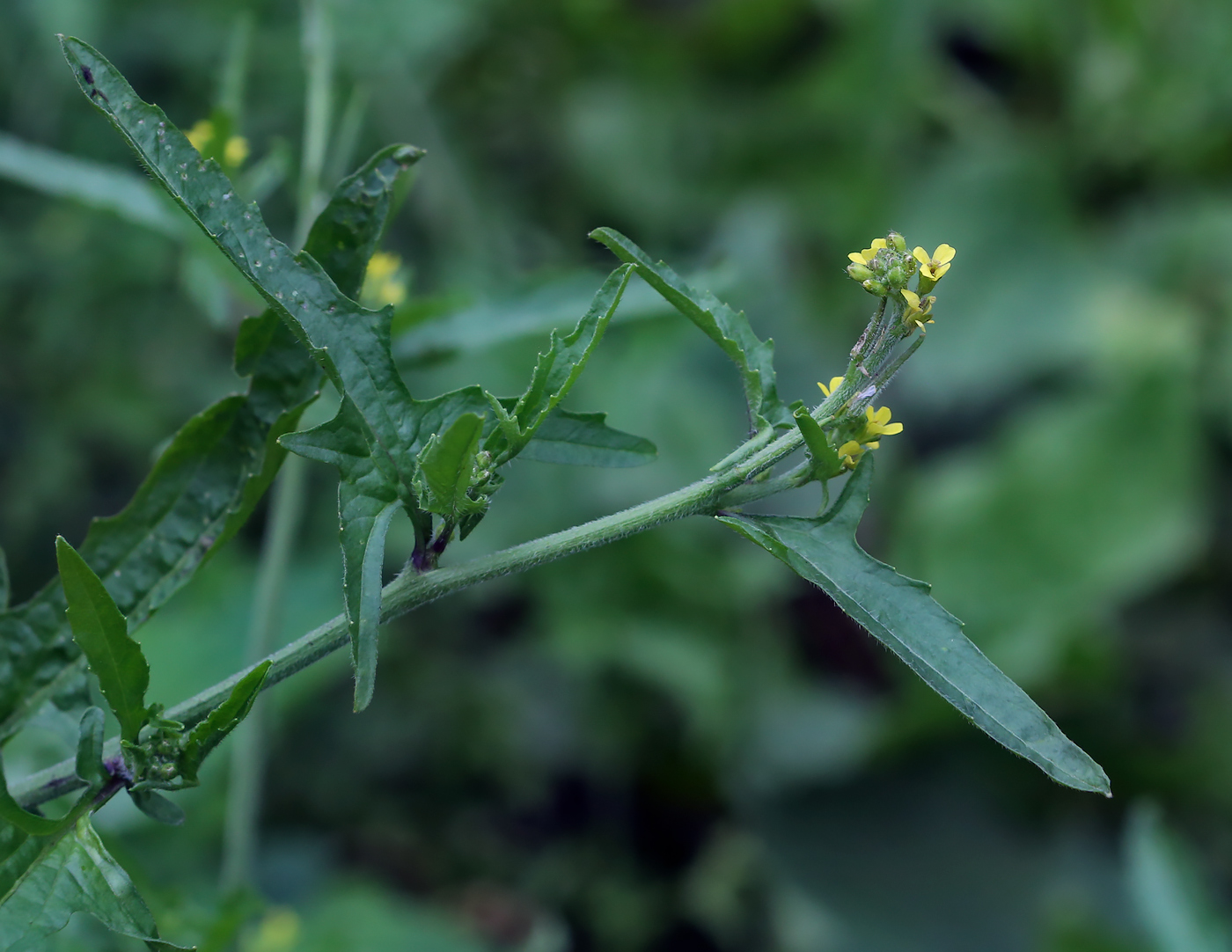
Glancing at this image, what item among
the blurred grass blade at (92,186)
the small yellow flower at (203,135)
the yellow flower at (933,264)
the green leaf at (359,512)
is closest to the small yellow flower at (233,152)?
the small yellow flower at (203,135)

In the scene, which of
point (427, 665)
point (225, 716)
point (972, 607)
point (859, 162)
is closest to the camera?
point (225, 716)

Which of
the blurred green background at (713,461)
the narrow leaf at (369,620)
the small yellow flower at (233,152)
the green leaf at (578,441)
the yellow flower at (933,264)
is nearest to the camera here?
the narrow leaf at (369,620)

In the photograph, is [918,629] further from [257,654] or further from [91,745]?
[257,654]

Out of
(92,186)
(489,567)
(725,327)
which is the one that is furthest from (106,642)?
(92,186)

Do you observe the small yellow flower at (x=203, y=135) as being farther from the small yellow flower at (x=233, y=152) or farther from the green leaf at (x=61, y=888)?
the green leaf at (x=61, y=888)

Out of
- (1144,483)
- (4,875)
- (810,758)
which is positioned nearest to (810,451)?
(4,875)

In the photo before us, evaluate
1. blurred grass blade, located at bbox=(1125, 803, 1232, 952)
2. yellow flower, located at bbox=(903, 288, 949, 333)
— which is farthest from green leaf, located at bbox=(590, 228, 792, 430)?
blurred grass blade, located at bbox=(1125, 803, 1232, 952)

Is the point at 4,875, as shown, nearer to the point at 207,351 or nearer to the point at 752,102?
the point at 207,351
